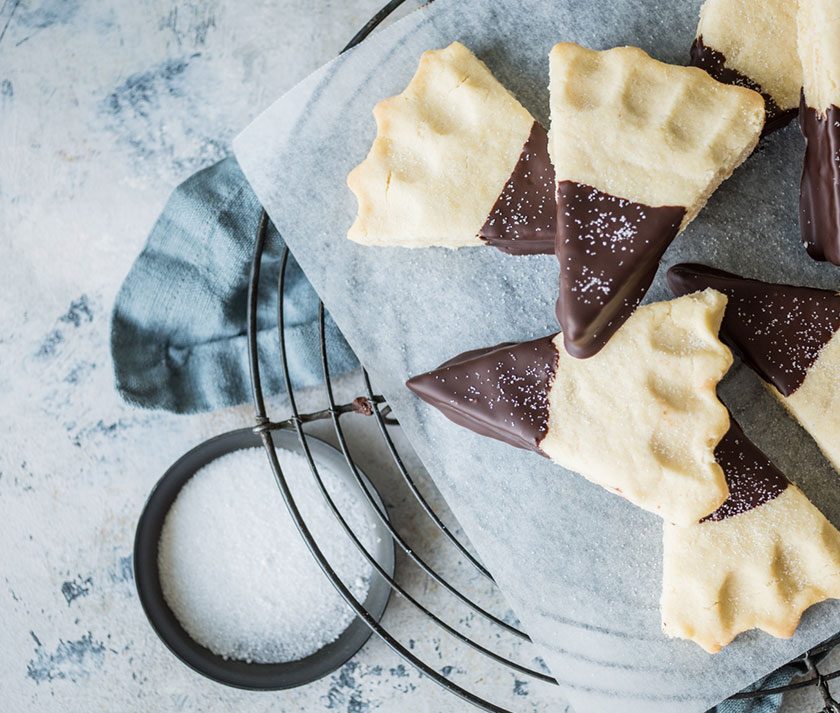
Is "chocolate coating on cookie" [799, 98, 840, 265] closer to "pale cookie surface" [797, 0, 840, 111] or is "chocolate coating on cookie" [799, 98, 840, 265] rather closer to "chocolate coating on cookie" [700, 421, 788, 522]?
"pale cookie surface" [797, 0, 840, 111]

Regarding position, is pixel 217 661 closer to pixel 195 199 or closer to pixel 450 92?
pixel 195 199

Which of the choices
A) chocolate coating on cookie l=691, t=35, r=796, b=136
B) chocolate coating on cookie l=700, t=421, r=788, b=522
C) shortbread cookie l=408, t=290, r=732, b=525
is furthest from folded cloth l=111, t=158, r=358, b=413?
chocolate coating on cookie l=691, t=35, r=796, b=136

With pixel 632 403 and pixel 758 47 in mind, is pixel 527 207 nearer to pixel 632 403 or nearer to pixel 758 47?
pixel 632 403

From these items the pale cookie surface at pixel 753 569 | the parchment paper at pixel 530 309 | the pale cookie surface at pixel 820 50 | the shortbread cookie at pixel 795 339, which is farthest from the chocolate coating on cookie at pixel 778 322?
the pale cookie surface at pixel 820 50

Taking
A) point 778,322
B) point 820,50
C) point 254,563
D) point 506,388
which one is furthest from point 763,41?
point 254,563

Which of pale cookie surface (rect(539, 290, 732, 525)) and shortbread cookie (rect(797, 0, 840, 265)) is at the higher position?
shortbread cookie (rect(797, 0, 840, 265))

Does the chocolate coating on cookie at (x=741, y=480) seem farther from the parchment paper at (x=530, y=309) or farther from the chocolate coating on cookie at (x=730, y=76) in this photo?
the chocolate coating on cookie at (x=730, y=76)

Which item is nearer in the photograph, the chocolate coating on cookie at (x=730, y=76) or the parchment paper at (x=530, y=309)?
the chocolate coating on cookie at (x=730, y=76)
